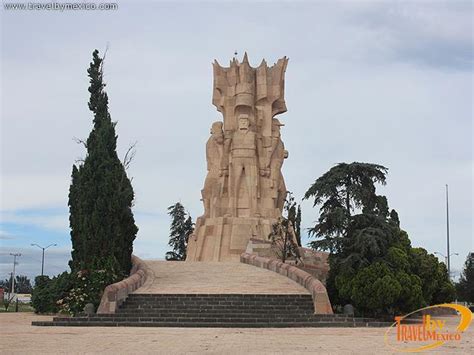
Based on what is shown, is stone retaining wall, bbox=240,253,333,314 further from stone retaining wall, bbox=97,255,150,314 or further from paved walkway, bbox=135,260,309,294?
stone retaining wall, bbox=97,255,150,314

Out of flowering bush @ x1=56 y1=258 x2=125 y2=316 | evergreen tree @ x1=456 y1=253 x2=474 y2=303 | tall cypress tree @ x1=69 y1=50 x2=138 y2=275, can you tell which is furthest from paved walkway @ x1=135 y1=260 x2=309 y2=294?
evergreen tree @ x1=456 y1=253 x2=474 y2=303

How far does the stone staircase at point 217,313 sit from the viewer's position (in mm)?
18062

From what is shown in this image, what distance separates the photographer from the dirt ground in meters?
12.1

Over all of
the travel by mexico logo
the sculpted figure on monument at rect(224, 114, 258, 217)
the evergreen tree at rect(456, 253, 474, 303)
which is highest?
the sculpted figure on monument at rect(224, 114, 258, 217)

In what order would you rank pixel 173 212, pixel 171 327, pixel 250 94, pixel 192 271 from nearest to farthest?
pixel 171 327, pixel 192 271, pixel 250 94, pixel 173 212

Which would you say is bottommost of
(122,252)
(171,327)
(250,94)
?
(171,327)

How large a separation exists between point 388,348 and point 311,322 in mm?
5799

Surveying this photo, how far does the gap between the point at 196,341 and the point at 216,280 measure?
32.9 ft

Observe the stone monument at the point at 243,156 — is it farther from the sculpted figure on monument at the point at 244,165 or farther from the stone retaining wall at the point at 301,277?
the stone retaining wall at the point at 301,277

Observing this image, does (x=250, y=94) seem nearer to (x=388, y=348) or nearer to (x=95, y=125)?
(x=95, y=125)

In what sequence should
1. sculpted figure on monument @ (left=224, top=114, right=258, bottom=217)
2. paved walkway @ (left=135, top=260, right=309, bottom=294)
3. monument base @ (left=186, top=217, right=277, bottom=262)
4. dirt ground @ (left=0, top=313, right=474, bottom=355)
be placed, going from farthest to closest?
sculpted figure on monument @ (left=224, top=114, right=258, bottom=217) < monument base @ (left=186, top=217, right=277, bottom=262) < paved walkway @ (left=135, top=260, right=309, bottom=294) < dirt ground @ (left=0, top=313, right=474, bottom=355)

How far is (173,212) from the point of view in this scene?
53.1 m

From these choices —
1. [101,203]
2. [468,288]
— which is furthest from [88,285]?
[468,288]

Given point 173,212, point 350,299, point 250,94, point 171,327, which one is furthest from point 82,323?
point 173,212
